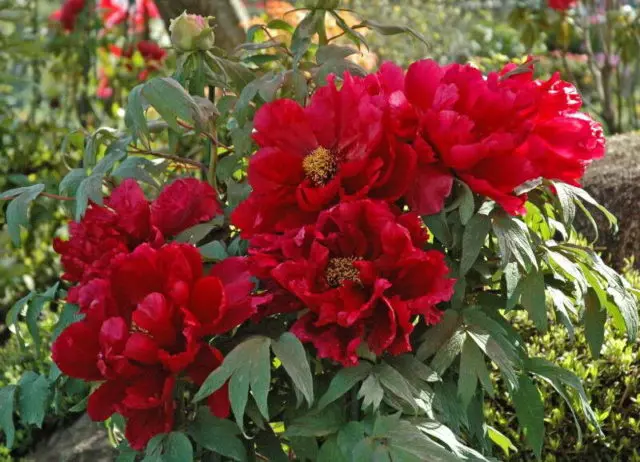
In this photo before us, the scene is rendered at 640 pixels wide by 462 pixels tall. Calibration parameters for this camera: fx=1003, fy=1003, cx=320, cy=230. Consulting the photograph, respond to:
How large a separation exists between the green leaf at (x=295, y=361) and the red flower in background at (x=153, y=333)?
79 mm

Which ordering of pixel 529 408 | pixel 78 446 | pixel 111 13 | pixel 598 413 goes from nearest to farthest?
pixel 529 408 < pixel 598 413 < pixel 78 446 < pixel 111 13

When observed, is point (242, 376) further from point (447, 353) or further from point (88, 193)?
point (88, 193)

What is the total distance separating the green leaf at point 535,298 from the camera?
1.58m

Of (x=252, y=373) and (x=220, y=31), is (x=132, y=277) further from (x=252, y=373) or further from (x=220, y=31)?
(x=220, y=31)

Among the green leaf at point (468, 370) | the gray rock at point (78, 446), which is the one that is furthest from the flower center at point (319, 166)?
the gray rock at point (78, 446)

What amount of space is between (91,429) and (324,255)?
5.13 ft

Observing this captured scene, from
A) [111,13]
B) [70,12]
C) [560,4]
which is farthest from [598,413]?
[111,13]

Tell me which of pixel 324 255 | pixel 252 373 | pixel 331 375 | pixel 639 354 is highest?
pixel 324 255

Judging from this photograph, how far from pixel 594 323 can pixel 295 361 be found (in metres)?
Result: 0.58

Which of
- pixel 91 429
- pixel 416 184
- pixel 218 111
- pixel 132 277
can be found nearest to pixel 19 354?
pixel 91 429

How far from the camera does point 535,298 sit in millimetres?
1586

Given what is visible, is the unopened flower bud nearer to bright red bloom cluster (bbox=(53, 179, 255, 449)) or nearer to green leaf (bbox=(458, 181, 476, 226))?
bright red bloom cluster (bbox=(53, 179, 255, 449))

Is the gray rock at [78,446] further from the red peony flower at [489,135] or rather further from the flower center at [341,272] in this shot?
the red peony flower at [489,135]

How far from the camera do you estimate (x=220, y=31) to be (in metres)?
4.52
